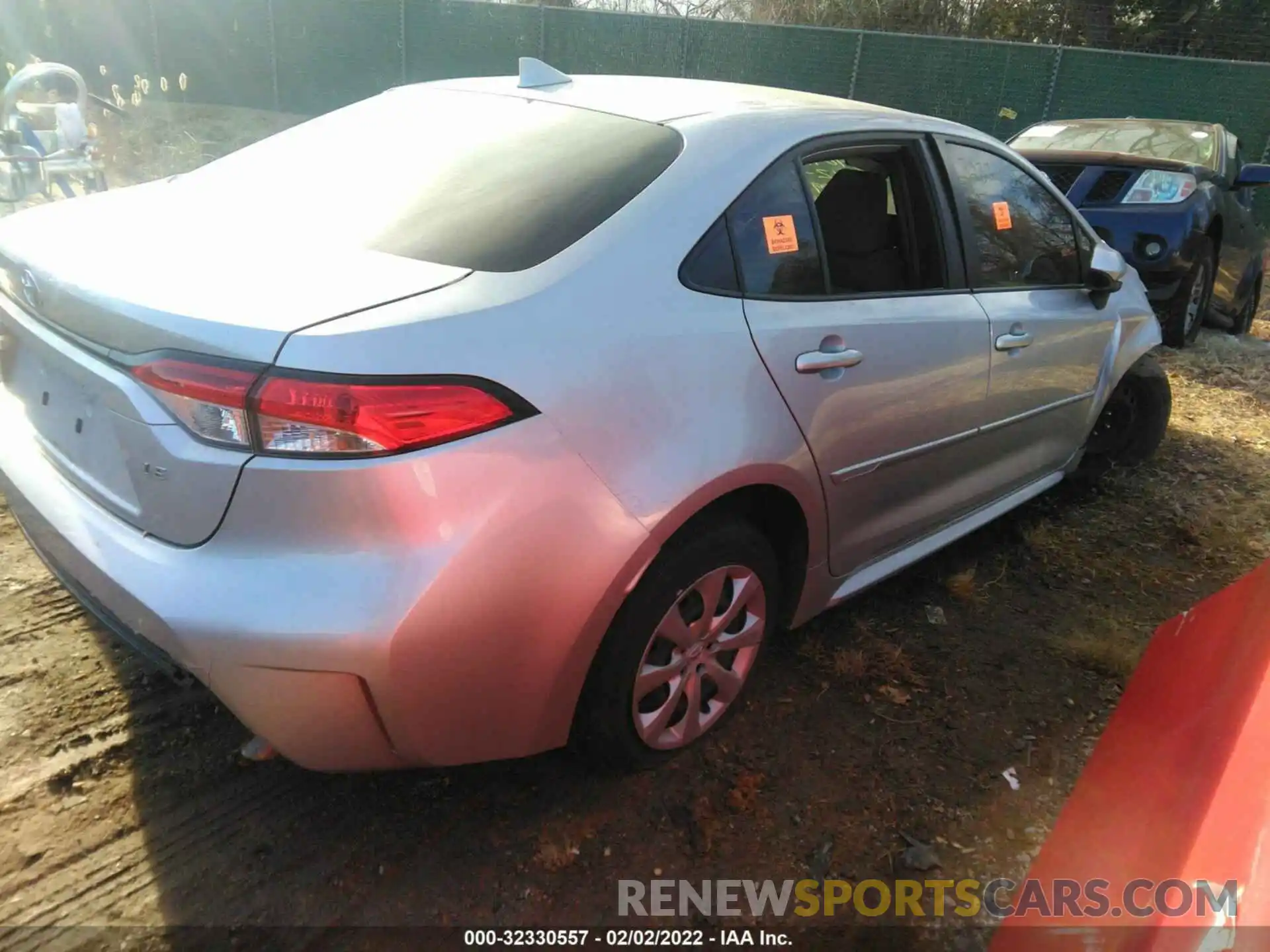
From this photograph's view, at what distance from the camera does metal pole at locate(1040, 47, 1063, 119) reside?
527 inches

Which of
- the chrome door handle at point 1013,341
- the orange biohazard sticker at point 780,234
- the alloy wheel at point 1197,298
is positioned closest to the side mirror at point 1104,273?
the chrome door handle at point 1013,341

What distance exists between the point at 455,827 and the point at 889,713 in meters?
1.31

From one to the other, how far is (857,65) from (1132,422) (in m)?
11.8

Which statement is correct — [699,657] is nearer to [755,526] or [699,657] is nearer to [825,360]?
[755,526]

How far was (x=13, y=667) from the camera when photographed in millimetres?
2518

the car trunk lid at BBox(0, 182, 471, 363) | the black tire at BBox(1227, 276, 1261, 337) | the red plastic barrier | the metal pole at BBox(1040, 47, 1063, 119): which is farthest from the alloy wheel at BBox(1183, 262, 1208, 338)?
the metal pole at BBox(1040, 47, 1063, 119)

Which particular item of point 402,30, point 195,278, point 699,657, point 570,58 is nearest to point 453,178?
point 195,278

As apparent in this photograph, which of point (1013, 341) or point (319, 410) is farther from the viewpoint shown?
point (1013, 341)

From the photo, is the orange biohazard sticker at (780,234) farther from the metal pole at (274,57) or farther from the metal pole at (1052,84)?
the metal pole at (274,57)

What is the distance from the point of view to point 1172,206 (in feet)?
21.1

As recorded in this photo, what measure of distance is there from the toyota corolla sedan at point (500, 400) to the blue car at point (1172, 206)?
14.2 feet

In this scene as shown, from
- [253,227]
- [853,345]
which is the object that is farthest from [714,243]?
Answer: [253,227]

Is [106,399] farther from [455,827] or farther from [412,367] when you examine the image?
[455,827]

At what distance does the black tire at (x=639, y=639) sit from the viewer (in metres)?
2.04
